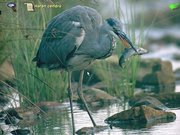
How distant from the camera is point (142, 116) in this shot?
629 cm

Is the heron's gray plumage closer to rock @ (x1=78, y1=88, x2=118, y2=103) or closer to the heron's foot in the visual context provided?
the heron's foot

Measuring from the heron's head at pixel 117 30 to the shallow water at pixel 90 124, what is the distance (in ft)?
3.69

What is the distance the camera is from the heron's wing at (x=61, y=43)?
663 centimetres

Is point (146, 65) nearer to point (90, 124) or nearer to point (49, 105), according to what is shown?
point (49, 105)

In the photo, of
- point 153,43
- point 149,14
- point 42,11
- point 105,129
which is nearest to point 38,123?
point 105,129

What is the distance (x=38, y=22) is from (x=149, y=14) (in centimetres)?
1486

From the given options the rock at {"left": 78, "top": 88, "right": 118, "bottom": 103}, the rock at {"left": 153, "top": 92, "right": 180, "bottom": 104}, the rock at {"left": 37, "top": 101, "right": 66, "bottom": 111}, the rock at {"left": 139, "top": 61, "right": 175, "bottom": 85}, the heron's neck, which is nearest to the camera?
the heron's neck

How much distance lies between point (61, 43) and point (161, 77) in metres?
3.86

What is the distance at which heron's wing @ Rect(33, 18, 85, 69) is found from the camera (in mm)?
6633

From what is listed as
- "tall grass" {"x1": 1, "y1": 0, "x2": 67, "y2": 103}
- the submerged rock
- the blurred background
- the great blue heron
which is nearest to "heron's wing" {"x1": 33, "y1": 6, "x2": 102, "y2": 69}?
the great blue heron

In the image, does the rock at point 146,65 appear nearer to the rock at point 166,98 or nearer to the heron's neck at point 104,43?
the rock at point 166,98

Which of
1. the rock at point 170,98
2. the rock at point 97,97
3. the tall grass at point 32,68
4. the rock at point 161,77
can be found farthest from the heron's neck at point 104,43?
the rock at point 161,77

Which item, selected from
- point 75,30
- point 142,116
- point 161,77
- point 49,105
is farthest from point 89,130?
point 161,77

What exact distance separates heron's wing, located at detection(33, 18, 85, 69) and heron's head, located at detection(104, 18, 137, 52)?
1.52ft
